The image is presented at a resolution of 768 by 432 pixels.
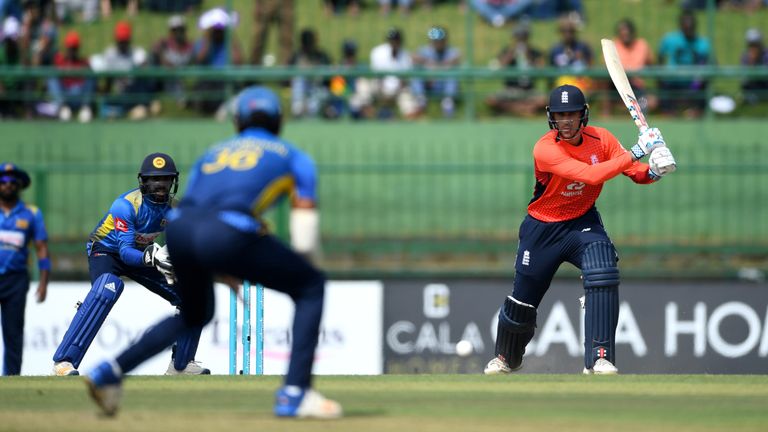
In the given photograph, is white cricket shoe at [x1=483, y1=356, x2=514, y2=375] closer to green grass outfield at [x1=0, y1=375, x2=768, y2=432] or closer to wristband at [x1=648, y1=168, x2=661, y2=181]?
green grass outfield at [x1=0, y1=375, x2=768, y2=432]

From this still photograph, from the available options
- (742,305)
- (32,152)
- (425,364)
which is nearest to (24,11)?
(32,152)

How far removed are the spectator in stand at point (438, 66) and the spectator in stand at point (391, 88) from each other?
0.13 m

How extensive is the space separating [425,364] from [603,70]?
466cm

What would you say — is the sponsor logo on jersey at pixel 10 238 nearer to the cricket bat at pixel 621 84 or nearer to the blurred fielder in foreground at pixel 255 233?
the cricket bat at pixel 621 84

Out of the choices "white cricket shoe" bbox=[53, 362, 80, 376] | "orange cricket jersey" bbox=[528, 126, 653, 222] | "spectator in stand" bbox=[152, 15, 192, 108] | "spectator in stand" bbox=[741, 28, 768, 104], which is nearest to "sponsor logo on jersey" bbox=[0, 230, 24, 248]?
"white cricket shoe" bbox=[53, 362, 80, 376]

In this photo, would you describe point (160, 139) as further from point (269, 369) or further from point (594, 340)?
point (594, 340)

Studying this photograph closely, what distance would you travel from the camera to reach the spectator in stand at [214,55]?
1766cm

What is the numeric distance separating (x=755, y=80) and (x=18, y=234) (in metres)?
9.23

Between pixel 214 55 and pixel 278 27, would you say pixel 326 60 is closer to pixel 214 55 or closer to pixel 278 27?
pixel 278 27

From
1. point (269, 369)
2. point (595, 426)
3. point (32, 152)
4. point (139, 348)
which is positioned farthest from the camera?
point (32, 152)

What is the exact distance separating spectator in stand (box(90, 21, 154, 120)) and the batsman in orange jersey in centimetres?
829

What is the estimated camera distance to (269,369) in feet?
47.4

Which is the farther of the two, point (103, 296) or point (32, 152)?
point (32, 152)

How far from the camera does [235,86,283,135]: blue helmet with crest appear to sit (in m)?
6.99
